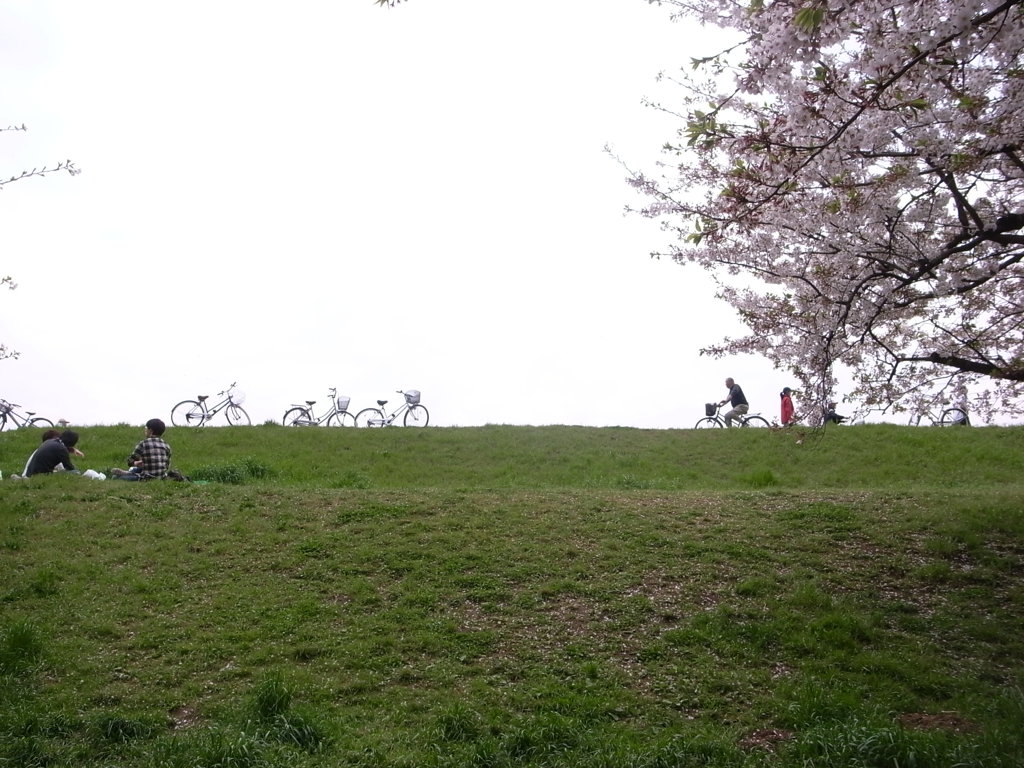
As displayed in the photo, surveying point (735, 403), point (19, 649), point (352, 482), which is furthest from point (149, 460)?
point (735, 403)

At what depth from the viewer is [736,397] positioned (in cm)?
1969

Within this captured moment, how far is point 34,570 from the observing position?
8.10 metres

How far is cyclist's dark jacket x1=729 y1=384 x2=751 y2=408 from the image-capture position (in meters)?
19.6

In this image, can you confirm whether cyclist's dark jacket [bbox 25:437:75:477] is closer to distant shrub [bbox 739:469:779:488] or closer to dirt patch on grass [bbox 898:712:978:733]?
distant shrub [bbox 739:469:779:488]

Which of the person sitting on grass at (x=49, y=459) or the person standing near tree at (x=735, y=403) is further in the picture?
the person standing near tree at (x=735, y=403)

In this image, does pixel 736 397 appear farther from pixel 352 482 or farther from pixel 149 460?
pixel 149 460

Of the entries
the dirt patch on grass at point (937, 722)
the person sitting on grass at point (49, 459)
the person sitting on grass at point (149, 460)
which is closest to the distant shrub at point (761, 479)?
the dirt patch on grass at point (937, 722)

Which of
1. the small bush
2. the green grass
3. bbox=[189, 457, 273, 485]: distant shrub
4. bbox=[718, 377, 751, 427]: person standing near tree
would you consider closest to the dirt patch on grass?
the green grass

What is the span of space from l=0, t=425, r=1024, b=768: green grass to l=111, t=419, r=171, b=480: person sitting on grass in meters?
0.85

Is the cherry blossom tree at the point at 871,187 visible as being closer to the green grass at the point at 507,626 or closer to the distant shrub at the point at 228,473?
the green grass at the point at 507,626

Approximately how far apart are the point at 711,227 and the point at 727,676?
11.1 feet

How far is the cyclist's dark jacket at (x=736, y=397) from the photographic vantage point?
770 inches

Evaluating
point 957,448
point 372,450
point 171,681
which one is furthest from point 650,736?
point 957,448

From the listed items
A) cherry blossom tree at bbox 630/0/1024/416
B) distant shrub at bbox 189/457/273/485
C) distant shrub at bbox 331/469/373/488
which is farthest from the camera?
distant shrub at bbox 189/457/273/485
